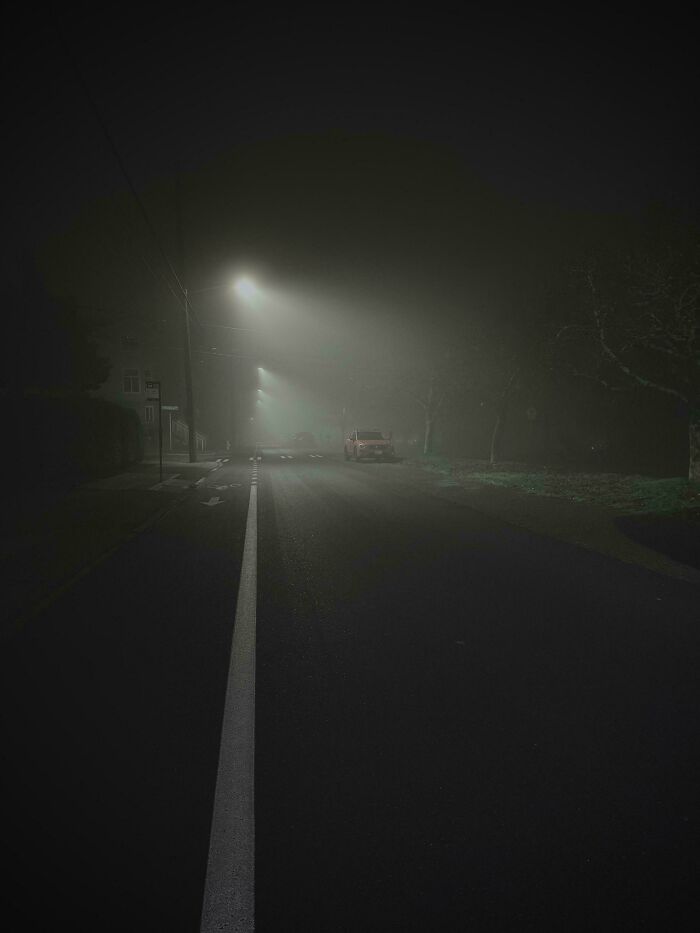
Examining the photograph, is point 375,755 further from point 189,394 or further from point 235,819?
point 189,394

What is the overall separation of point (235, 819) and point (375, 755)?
2.63ft

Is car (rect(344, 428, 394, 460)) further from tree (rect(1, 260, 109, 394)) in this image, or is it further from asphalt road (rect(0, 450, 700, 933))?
asphalt road (rect(0, 450, 700, 933))

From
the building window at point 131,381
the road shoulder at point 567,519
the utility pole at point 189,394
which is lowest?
the road shoulder at point 567,519

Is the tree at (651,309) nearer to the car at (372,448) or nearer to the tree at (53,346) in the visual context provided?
the car at (372,448)

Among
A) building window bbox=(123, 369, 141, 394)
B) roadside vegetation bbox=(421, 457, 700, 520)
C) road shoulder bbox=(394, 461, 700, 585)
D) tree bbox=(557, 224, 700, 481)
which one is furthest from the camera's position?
building window bbox=(123, 369, 141, 394)

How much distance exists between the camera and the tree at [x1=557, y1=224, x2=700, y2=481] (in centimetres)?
1456

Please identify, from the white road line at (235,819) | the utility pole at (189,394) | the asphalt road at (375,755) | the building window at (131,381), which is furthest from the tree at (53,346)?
the white road line at (235,819)

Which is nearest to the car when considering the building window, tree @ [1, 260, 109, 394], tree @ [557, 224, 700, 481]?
tree @ [557, 224, 700, 481]

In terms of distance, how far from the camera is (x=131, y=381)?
50.8 metres

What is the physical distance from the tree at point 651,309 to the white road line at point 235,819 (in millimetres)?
14630

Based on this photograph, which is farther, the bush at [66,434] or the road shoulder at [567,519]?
the bush at [66,434]

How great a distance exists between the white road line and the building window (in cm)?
5037

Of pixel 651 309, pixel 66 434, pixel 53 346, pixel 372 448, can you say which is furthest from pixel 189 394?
pixel 651 309

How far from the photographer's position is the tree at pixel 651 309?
14.6 m
